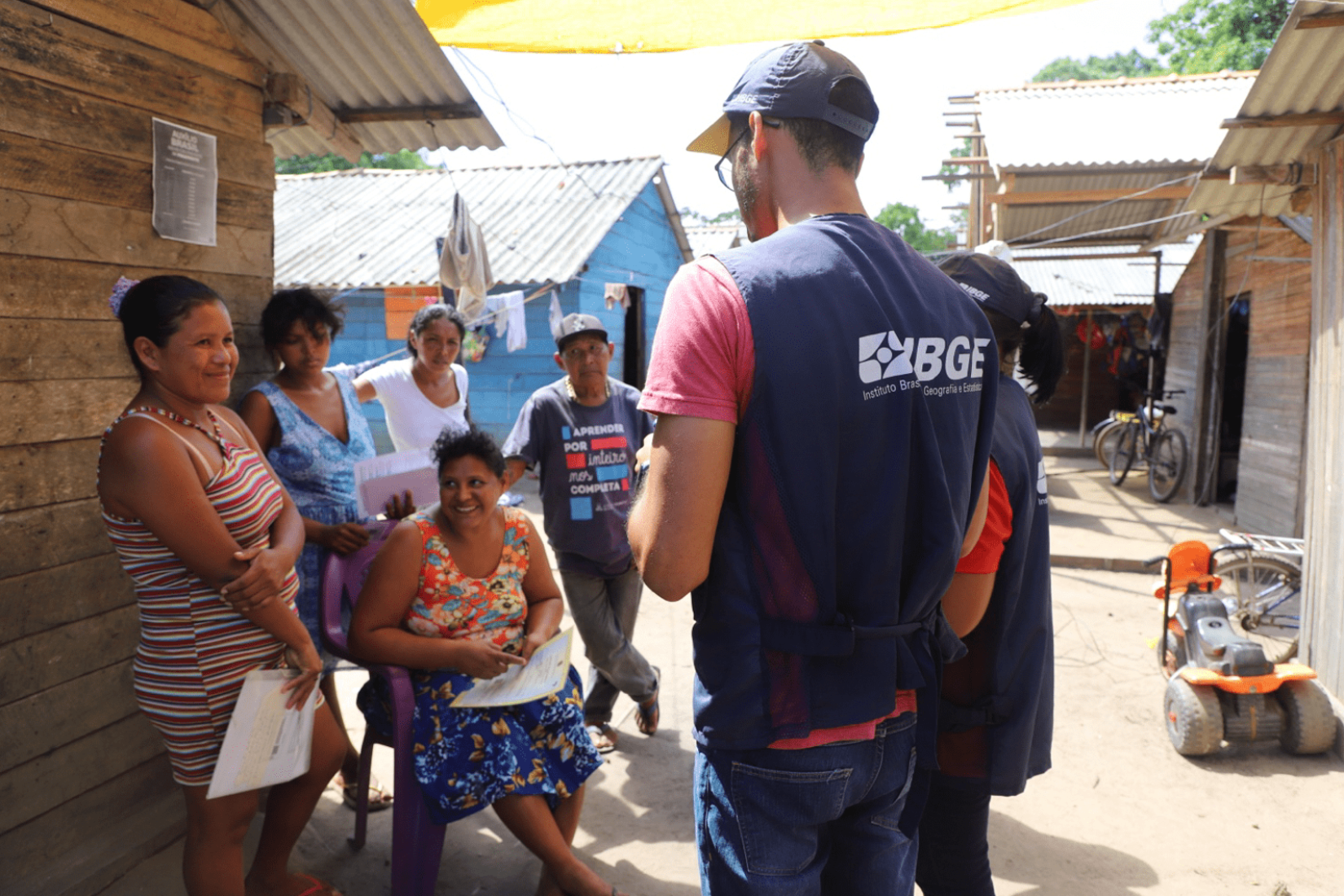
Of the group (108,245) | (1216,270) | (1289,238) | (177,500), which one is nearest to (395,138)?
(108,245)

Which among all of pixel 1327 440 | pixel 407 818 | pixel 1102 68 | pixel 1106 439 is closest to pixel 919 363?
pixel 407 818

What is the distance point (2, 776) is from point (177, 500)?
1.05 m

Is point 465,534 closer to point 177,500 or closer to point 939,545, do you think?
point 177,500

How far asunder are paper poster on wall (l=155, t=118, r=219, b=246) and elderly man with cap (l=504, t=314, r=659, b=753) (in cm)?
137

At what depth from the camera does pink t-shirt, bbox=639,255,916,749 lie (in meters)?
1.26

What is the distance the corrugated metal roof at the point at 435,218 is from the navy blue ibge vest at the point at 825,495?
1029 cm

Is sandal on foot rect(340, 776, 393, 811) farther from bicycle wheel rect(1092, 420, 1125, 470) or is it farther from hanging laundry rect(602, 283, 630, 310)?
bicycle wheel rect(1092, 420, 1125, 470)

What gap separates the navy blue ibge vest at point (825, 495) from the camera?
1.29 m

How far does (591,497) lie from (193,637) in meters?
1.79

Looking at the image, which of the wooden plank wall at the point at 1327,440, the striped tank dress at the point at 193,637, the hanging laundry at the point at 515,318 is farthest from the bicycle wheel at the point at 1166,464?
the striped tank dress at the point at 193,637

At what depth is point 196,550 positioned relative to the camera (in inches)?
83.6

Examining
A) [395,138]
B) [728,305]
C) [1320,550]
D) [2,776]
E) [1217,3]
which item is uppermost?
[1217,3]

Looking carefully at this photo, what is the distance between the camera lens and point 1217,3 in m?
20.4

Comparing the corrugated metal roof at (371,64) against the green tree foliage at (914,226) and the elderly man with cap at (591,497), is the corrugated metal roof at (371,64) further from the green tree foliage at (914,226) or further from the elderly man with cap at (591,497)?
the green tree foliage at (914,226)
